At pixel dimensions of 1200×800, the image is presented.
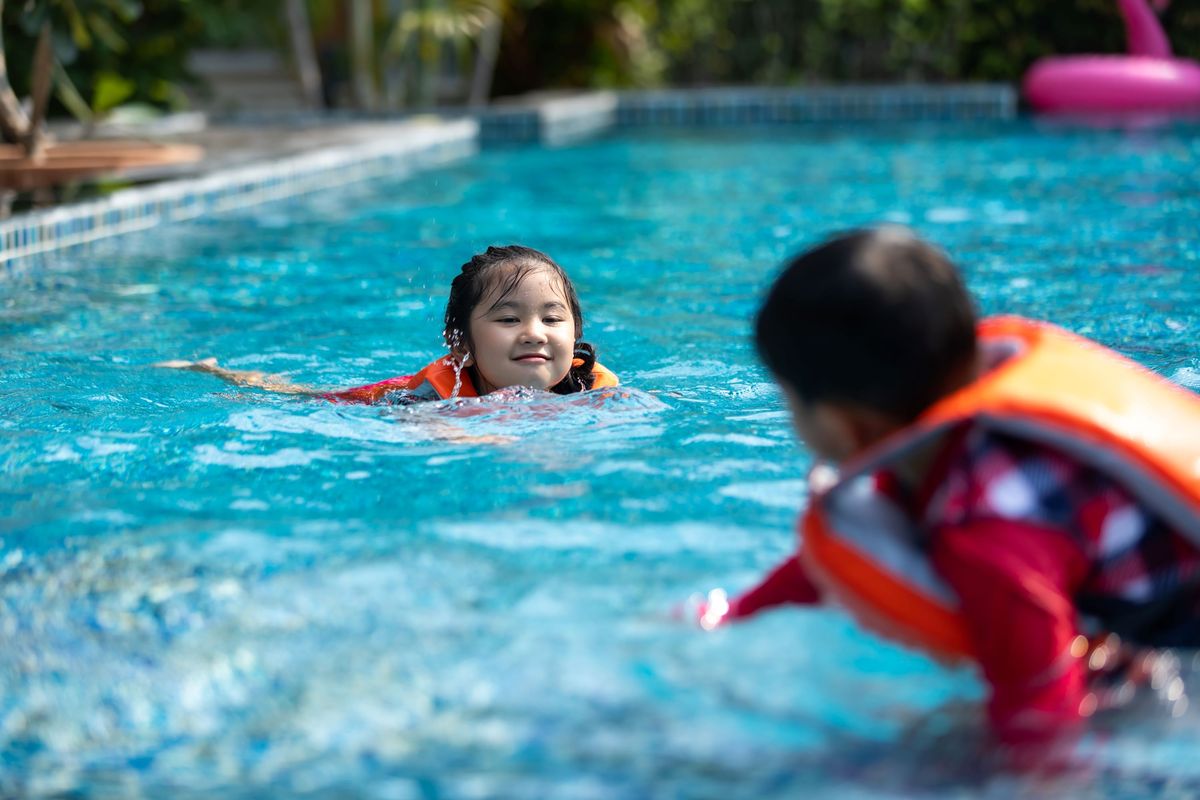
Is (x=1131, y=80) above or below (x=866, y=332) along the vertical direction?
below

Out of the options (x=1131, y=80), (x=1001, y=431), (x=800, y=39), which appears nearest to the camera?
(x=1001, y=431)

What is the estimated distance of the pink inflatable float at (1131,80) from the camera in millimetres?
14125

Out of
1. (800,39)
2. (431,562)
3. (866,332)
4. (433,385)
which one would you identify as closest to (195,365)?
(433,385)

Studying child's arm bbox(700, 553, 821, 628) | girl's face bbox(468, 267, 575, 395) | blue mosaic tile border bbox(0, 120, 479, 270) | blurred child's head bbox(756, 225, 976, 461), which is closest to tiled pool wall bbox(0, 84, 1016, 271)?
blue mosaic tile border bbox(0, 120, 479, 270)

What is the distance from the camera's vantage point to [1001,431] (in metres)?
2.21

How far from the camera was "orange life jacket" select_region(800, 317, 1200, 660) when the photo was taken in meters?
2.19

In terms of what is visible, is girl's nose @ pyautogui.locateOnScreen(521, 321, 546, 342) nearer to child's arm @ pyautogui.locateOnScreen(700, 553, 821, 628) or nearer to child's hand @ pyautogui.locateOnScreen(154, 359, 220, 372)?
child's hand @ pyautogui.locateOnScreen(154, 359, 220, 372)

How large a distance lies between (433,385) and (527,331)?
16.1 inches

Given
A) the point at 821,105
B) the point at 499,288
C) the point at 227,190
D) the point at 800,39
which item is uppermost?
the point at 499,288

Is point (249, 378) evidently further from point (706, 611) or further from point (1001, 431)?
point (1001, 431)

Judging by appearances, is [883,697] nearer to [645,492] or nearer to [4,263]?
[645,492]

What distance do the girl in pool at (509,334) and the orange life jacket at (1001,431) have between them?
1968 millimetres

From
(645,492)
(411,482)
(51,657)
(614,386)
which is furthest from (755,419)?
(51,657)

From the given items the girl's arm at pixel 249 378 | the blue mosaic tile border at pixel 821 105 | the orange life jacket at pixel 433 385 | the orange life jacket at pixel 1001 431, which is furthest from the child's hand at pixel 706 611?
the blue mosaic tile border at pixel 821 105
